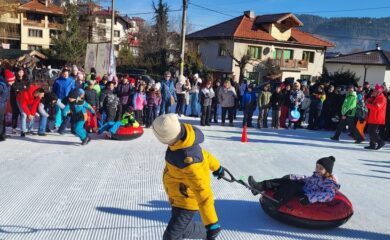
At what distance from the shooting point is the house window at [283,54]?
4090cm

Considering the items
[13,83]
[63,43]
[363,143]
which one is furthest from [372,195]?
[63,43]

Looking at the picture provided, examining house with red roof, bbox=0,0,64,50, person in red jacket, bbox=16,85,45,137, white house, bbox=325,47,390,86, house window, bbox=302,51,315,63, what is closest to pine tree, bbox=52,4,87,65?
house with red roof, bbox=0,0,64,50

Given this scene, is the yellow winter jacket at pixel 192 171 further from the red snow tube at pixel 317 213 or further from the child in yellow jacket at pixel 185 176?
the red snow tube at pixel 317 213

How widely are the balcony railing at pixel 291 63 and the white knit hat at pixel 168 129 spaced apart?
38.1 m

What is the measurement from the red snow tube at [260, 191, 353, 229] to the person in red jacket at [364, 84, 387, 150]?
6.18 m

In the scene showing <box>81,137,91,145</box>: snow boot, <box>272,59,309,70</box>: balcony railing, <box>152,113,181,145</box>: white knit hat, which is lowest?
<box>81,137,91,145</box>: snow boot

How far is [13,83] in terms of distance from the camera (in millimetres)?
9984

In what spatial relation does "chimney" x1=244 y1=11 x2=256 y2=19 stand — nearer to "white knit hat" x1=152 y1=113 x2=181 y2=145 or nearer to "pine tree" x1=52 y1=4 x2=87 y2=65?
"pine tree" x1=52 y1=4 x2=87 y2=65

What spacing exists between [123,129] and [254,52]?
1260 inches

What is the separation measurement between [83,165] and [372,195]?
4985 millimetres

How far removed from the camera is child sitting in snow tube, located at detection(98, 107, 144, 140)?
31.1 feet

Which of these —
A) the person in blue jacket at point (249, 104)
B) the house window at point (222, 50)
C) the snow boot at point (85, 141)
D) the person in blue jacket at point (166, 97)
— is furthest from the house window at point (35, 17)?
the snow boot at point (85, 141)

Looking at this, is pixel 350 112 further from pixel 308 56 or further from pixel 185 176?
pixel 308 56

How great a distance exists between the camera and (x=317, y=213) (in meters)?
4.66
